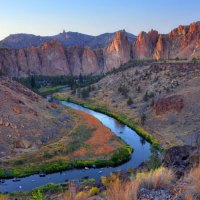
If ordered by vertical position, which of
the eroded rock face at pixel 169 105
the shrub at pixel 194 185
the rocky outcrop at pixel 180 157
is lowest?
the eroded rock face at pixel 169 105

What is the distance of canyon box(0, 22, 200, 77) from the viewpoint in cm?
11829

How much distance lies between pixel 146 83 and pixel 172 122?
2668 cm

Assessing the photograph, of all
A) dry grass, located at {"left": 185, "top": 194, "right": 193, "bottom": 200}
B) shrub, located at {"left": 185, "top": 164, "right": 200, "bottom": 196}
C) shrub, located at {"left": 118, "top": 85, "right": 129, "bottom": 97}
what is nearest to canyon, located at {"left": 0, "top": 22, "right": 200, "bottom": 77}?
shrub, located at {"left": 118, "top": 85, "right": 129, "bottom": 97}

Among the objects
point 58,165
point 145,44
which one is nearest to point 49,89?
point 145,44

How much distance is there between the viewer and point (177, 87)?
57.8 meters

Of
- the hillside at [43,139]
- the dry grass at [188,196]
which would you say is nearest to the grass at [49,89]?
the hillside at [43,139]

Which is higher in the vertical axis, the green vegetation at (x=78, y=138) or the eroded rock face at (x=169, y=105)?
Result: the eroded rock face at (x=169, y=105)

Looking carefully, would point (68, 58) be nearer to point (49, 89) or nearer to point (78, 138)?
point (49, 89)

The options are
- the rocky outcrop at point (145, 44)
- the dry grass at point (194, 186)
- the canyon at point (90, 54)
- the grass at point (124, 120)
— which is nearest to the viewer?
the dry grass at point (194, 186)

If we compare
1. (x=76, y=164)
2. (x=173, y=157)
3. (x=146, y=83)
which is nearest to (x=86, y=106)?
(x=146, y=83)

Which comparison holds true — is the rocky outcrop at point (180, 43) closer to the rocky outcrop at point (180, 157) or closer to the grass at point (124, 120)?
the grass at point (124, 120)

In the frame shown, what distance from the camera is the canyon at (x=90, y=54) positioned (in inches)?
4657

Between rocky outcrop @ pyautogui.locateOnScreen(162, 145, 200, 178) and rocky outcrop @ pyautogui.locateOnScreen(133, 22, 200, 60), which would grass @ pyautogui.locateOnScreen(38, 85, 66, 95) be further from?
rocky outcrop @ pyautogui.locateOnScreen(162, 145, 200, 178)

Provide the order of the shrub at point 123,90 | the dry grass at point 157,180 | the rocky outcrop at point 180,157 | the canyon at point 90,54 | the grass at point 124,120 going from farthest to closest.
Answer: the canyon at point 90,54 → the shrub at point 123,90 → the grass at point 124,120 → the rocky outcrop at point 180,157 → the dry grass at point 157,180
